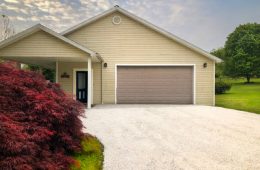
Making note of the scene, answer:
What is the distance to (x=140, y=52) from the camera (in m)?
15.6

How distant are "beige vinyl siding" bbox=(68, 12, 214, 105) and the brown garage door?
17.5 inches

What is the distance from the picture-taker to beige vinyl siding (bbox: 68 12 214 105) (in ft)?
51.3

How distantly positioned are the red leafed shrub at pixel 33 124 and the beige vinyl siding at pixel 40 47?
278 inches

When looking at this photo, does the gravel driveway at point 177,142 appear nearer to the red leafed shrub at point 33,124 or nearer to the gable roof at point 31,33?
the red leafed shrub at point 33,124

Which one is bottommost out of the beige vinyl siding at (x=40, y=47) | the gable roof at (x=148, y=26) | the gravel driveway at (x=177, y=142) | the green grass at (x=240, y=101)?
the gravel driveway at (x=177, y=142)

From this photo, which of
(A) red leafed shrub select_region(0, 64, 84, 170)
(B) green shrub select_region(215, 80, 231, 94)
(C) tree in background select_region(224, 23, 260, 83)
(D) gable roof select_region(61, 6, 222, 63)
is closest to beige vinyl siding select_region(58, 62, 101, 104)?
(D) gable roof select_region(61, 6, 222, 63)

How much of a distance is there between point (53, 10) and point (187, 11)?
37.8ft

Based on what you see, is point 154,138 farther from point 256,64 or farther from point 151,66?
point 256,64

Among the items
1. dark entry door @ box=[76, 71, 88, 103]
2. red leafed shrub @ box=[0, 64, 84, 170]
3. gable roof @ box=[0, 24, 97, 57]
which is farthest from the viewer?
dark entry door @ box=[76, 71, 88, 103]

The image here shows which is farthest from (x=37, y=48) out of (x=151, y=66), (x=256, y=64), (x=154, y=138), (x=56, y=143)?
(x=256, y=64)

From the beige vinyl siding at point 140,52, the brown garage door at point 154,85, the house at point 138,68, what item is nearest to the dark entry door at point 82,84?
the house at point 138,68

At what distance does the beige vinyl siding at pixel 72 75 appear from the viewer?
15.5m

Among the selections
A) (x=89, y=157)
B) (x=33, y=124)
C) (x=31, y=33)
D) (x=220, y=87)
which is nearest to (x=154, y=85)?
(x=31, y=33)

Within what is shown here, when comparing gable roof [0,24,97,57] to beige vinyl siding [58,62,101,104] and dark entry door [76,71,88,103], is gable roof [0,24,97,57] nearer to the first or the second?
beige vinyl siding [58,62,101,104]
